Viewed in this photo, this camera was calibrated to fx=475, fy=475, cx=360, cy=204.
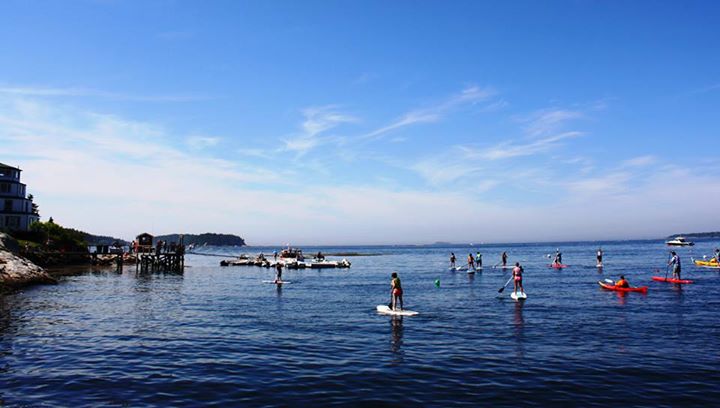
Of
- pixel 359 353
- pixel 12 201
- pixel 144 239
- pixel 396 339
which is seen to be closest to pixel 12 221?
pixel 12 201

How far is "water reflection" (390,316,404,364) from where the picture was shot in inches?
679

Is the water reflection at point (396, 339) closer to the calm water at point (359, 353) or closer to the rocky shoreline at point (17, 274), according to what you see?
the calm water at point (359, 353)

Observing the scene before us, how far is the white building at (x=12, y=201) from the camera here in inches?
2921

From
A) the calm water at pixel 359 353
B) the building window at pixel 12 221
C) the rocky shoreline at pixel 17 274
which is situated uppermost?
the building window at pixel 12 221

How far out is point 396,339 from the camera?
2036 cm

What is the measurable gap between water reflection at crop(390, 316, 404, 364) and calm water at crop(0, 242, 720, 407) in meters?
0.12

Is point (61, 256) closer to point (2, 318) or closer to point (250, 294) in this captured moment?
point (250, 294)

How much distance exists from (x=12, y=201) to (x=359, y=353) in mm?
79310

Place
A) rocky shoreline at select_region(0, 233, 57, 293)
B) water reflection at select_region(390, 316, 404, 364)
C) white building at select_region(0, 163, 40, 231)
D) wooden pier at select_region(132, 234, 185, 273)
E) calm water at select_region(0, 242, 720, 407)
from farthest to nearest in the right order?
white building at select_region(0, 163, 40, 231), wooden pier at select_region(132, 234, 185, 273), rocky shoreline at select_region(0, 233, 57, 293), water reflection at select_region(390, 316, 404, 364), calm water at select_region(0, 242, 720, 407)

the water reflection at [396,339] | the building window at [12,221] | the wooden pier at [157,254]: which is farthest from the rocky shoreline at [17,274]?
the building window at [12,221]

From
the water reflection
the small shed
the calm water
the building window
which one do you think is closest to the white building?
the building window

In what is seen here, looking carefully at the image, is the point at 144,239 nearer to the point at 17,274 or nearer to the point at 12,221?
the point at 12,221

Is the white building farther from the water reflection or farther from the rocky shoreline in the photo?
the water reflection

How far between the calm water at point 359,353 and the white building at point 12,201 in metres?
51.8
